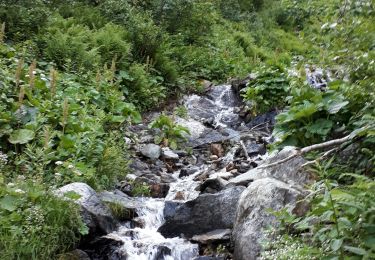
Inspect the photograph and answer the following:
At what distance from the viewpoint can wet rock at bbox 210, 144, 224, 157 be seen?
8.34 meters

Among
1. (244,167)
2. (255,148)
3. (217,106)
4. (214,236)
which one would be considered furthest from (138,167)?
(217,106)

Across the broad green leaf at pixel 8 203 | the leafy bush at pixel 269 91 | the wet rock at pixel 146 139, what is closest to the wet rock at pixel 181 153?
the wet rock at pixel 146 139

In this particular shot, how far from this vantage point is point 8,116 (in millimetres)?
6191

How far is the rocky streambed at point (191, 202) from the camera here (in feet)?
15.0

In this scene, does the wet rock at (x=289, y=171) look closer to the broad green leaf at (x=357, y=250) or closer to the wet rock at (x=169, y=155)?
the broad green leaf at (x=357, y=250)

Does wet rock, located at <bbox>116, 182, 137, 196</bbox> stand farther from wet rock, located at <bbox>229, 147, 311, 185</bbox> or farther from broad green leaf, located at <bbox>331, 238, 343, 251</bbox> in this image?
Answer: broad green leaf, located at <bbox>331, 238, 343, 251</bbox>

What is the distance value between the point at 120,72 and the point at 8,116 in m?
4.20

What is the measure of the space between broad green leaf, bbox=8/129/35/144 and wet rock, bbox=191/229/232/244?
8.63ft

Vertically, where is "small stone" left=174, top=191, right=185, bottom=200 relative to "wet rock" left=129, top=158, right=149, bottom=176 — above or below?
above

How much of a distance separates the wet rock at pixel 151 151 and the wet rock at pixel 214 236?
2.69 m

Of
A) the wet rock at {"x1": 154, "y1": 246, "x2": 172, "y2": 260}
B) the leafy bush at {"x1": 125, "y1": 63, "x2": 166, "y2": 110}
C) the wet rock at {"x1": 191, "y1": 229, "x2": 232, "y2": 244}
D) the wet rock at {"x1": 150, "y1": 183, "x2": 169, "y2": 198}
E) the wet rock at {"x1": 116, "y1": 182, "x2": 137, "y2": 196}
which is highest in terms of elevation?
the wet rock at {"x1": 191, "y1": 229, "x2": 232, "y2": 244}

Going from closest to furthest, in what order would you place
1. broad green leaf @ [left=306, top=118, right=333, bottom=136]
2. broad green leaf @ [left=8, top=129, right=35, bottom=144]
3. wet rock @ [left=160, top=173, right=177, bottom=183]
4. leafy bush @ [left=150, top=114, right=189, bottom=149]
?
1. broad green leaf @ [left=306, top=118, right=333, bottom=136]
2. broad green leaf @ [left=8, top=129, right=35, bottom=144]
3. wet rock @ [left=160, top=173, right=177, bottom=183]
4. leafy bush @ [left=150, top=114, right=189, bottom=149]

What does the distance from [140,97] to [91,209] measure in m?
5.36

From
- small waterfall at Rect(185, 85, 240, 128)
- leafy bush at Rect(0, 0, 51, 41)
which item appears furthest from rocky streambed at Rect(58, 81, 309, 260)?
leafy bush at Rect(0, 0, 51, 41)
